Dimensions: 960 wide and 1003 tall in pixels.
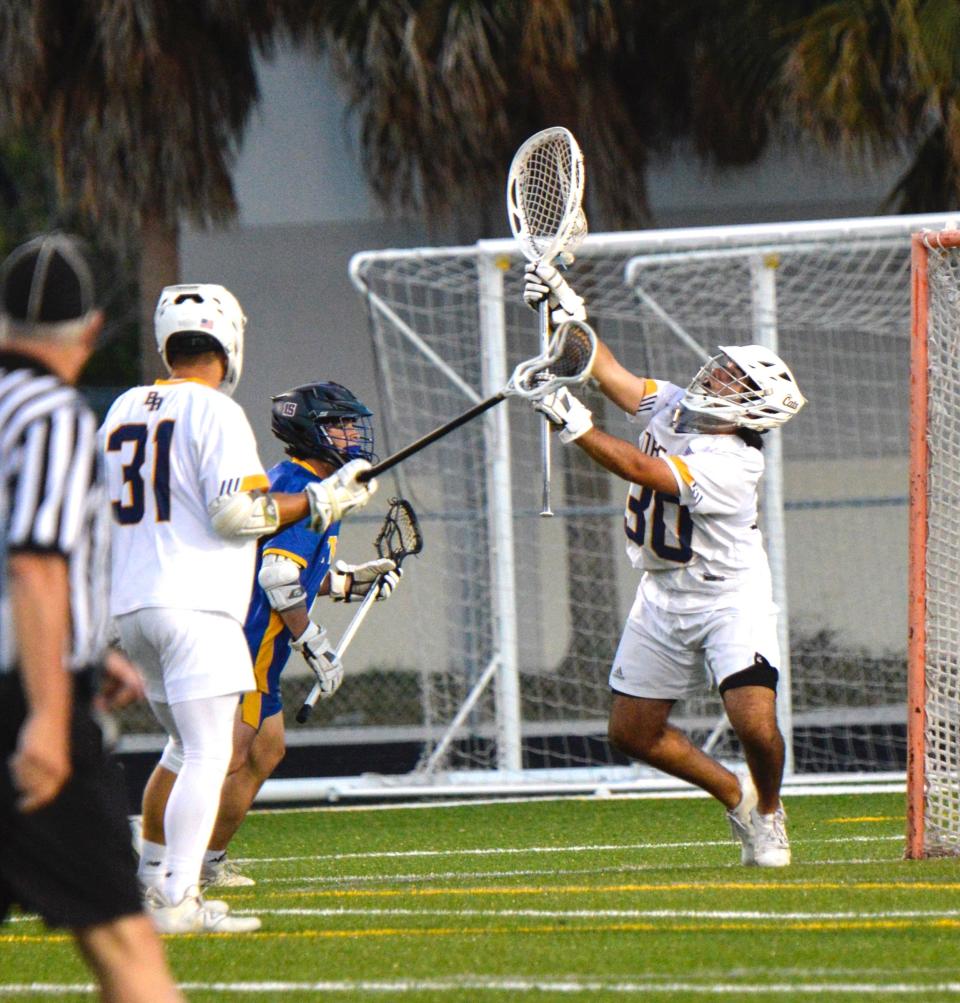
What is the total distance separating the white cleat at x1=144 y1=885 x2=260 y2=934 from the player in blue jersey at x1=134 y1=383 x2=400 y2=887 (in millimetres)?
1363

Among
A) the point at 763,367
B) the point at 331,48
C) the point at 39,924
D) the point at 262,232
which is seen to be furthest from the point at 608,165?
the point at 39,924

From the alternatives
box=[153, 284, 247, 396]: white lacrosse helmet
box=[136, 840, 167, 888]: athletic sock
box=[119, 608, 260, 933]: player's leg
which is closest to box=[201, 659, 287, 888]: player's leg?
box=[136, 840, 167, 888]: athletic sock

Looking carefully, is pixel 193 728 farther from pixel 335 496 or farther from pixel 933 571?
pixel 933 571

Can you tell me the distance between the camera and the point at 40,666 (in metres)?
3.37

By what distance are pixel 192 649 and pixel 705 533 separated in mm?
2260

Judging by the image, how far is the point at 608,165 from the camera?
47.3 feet

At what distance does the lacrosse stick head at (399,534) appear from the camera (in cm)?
791

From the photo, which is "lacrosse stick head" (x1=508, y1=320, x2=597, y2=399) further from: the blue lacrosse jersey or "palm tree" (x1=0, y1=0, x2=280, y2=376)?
"palm tree" (x1=0, y1=0, x2=280, y2=376)

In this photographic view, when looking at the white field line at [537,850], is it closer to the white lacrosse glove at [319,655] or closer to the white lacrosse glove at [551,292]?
the white lacrosse glove at [319,655]

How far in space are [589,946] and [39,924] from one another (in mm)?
2104

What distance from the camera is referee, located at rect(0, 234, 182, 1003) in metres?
3.38

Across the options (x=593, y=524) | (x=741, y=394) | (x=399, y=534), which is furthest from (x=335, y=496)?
(x=593, y=524)

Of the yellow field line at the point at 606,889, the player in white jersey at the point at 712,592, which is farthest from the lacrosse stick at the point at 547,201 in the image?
the yellow field line at the point at 606,889

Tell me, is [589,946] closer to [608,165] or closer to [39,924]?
[39,924]
